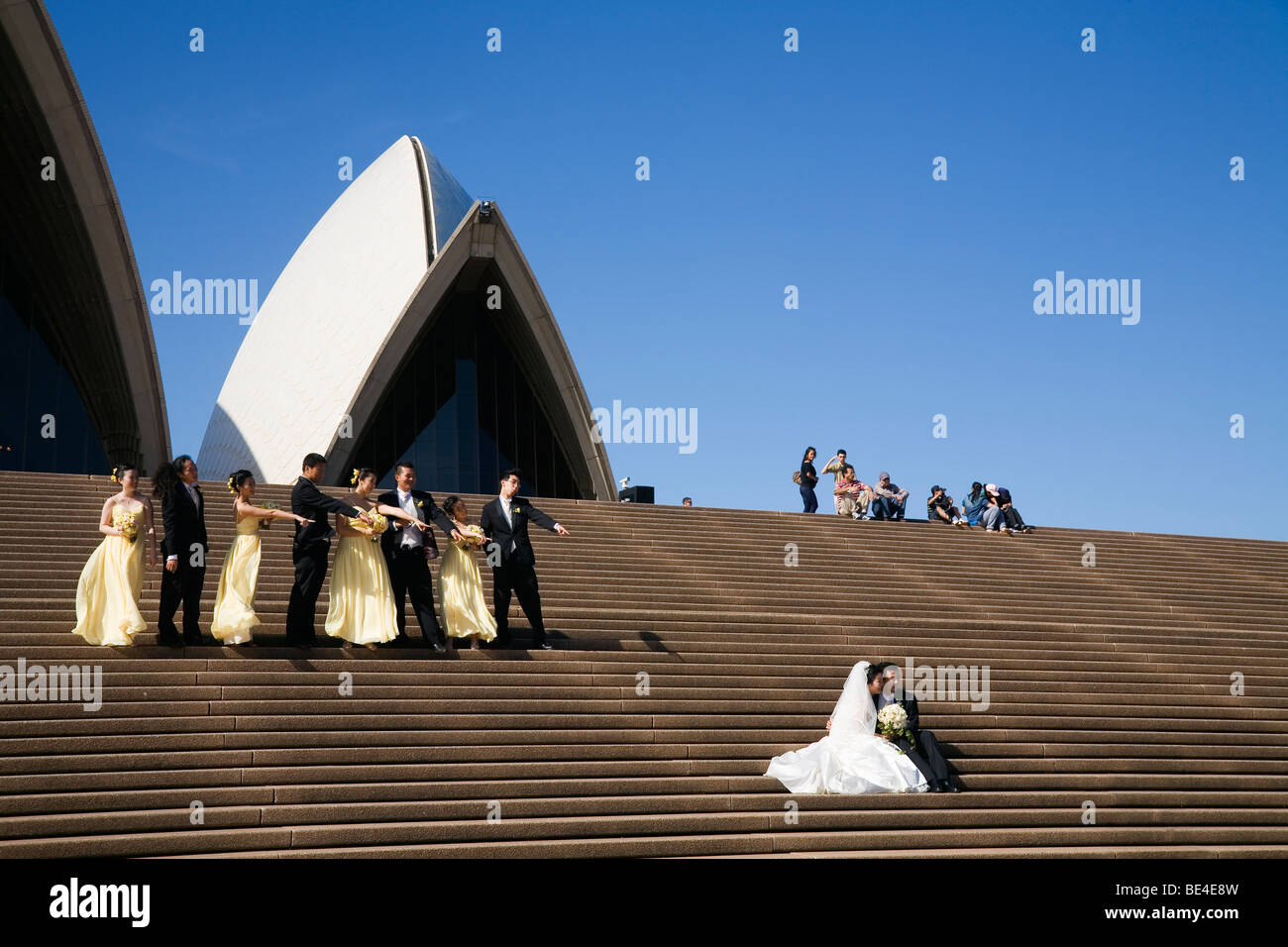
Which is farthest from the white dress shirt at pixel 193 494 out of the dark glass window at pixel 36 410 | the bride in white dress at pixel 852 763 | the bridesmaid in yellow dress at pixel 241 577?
the dark glass window at pixel 36 410

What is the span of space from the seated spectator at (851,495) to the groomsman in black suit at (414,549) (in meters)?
10.2

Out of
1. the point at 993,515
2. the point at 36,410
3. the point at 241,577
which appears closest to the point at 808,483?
the point at 993,515

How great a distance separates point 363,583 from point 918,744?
407 cm

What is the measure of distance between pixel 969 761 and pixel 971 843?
49.7 inches

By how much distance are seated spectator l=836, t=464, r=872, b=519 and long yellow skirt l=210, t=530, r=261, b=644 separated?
1137 cm

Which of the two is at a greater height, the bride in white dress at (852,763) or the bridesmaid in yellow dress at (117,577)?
the bridesmaid in yellow dress at (117,577)

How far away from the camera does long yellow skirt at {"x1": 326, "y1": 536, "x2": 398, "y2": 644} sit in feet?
28.8

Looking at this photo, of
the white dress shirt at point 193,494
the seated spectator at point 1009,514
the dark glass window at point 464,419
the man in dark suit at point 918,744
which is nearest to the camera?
the man in dark suit at point 918,744

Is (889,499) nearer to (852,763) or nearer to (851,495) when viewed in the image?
(851,495)

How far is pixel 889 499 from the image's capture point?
18.5m

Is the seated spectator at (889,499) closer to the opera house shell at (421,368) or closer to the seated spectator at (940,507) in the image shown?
the seated spectator at (940,507)

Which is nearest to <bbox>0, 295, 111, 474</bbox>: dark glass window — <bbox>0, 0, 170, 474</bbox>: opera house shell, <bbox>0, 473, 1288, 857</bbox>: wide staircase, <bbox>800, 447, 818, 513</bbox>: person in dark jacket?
<bbox>0, 0, 170, 474</bbox>: opera house shell

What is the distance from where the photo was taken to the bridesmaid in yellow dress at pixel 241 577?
27.4 feet
